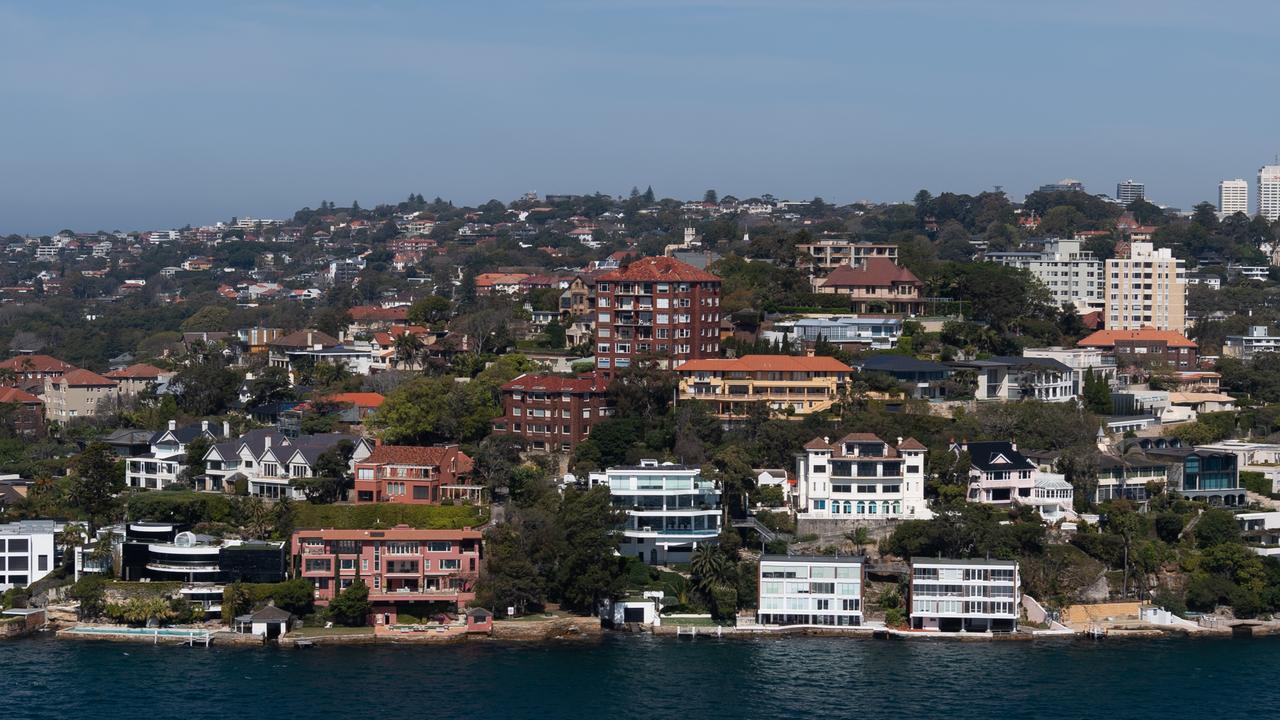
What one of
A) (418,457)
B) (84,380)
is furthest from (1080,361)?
(84,380)

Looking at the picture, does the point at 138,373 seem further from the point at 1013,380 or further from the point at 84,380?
the point at 1013,380

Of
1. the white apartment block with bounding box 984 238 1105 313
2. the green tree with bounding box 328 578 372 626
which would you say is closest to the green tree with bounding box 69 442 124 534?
the green tree with bounding box 328 578 372 626

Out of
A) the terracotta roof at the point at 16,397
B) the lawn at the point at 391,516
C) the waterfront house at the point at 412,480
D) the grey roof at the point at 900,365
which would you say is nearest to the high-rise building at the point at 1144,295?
the grey roof at the point at 900,365

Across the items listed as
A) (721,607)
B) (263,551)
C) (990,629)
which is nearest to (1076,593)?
(990,629)

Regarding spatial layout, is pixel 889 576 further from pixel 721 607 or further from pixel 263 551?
pixel 263 551

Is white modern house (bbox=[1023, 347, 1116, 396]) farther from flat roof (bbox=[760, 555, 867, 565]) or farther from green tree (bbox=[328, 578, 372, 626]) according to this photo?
green tree (bbox=[328, 578, 372, 626])

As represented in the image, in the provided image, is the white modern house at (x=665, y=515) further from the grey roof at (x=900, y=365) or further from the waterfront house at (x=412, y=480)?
the grey roof at (x=900, y=365)
